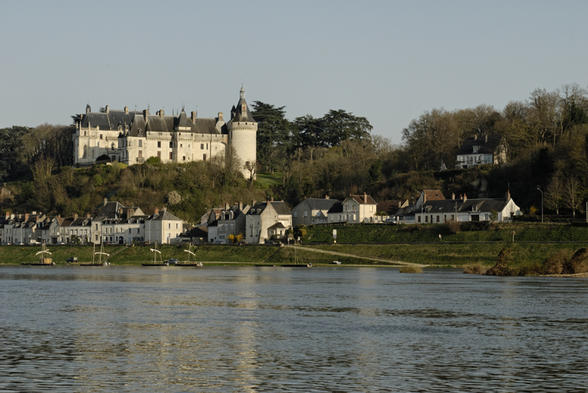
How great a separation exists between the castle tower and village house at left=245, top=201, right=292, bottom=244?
31014 millimetres

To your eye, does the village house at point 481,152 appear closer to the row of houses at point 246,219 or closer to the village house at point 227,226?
the row of houses at point 246,219

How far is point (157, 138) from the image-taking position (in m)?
150

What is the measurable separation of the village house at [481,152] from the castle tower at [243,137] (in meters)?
36.4

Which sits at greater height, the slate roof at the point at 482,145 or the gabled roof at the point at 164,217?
the slate roof at the point at 482,145

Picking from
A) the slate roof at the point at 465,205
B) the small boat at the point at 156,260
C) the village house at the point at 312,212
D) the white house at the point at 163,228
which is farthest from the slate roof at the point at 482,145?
the small boat at the point at 156,260

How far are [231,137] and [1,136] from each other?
168 ft

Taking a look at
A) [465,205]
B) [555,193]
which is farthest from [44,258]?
[555,193]

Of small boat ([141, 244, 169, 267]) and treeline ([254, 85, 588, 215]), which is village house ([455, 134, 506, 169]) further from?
small boat ([141, 244, 169, 267])

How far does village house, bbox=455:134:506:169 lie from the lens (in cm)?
13050

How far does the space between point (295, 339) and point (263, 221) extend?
275 feet

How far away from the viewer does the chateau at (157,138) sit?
149 meters

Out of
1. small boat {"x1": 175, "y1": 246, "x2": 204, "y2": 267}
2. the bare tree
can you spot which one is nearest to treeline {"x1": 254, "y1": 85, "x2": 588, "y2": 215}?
the bare tree

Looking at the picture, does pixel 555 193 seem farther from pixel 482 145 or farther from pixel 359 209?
pixel 482 145

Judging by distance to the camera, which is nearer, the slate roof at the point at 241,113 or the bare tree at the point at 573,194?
the bare tree at the point at 573,194
